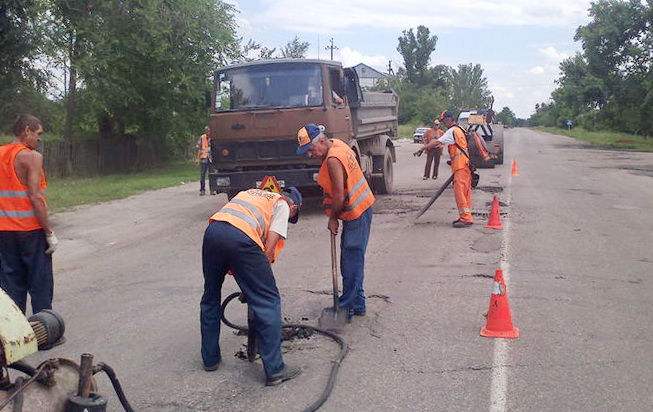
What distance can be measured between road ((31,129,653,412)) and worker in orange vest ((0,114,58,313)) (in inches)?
22.8

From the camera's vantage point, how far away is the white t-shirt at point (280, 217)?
479cm

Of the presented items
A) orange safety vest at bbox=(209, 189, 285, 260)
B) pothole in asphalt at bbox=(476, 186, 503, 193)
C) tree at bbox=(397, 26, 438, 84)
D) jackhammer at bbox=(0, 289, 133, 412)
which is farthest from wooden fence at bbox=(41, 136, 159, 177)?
tree at bbox=(397, 26, 438, 84)

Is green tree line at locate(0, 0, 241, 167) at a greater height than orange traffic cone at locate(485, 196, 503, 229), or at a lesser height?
greater

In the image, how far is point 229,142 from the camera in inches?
482

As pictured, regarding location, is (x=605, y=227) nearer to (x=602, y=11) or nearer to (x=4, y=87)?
(x=4, y=87)

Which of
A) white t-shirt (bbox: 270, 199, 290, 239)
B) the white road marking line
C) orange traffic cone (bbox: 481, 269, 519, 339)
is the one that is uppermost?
white t-shirt (bbox: 270, 199, 290, 239)

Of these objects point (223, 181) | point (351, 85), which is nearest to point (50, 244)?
point (223, 181)

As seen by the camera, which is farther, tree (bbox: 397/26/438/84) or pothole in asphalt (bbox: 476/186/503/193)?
tree (bbox: 397/26/438/84)

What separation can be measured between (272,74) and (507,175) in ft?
37.2

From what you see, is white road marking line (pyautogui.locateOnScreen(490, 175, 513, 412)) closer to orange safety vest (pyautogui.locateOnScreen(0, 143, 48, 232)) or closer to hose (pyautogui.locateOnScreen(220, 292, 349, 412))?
hose (pyautogui.locateOnScreen(220, 292, 349, 412))

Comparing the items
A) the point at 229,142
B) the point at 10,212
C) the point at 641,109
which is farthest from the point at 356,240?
the point at 641,109

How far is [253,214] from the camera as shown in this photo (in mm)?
4707

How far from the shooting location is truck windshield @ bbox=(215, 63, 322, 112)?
39.4 ft

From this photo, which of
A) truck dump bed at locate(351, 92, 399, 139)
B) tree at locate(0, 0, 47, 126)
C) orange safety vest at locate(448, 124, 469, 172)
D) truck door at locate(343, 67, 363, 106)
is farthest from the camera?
tree at locate(0, 0, 47, 126)
